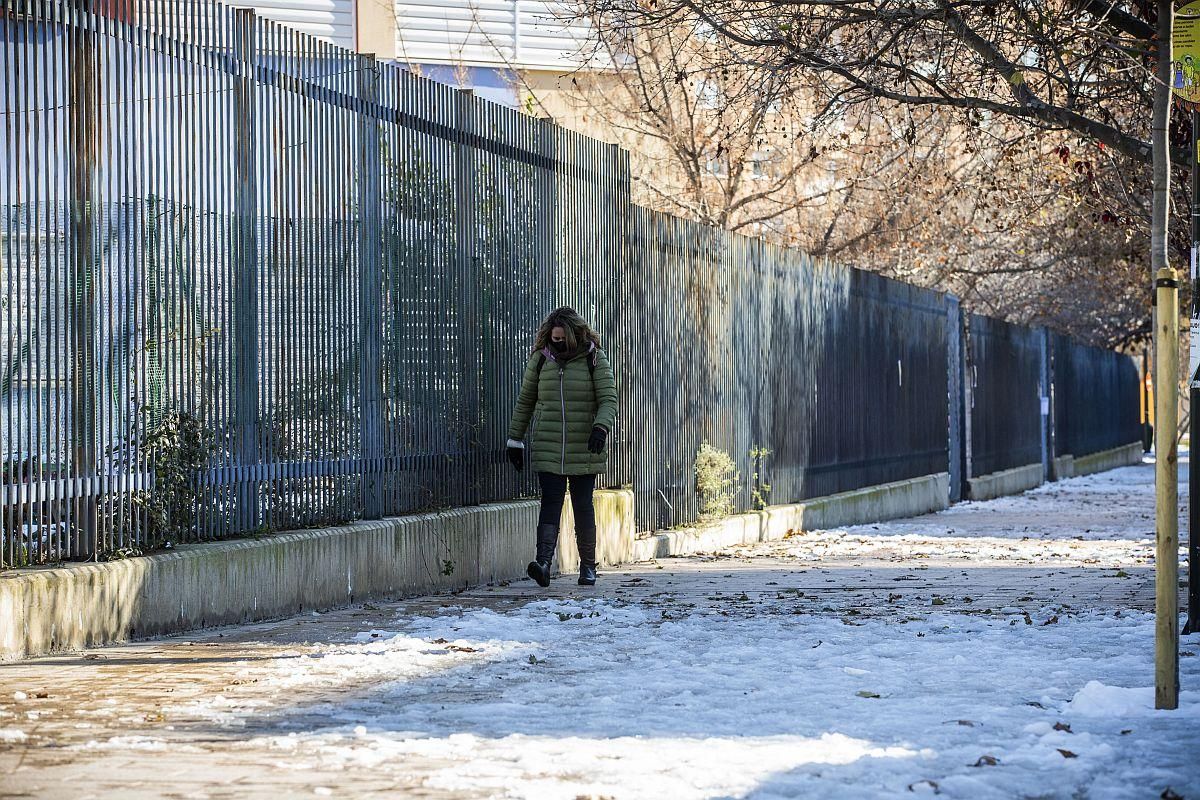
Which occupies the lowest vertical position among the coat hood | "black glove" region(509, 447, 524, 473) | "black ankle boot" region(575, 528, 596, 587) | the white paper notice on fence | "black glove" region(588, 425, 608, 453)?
"black ankle boot" region(575, 528, 596, 587)

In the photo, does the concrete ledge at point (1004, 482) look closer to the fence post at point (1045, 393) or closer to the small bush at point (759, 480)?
the fence post at point (1045, 393)

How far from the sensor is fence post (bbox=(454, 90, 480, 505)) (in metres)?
11.7

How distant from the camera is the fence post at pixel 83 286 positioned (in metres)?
8.12

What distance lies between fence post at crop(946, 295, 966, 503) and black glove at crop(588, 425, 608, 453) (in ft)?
45.5

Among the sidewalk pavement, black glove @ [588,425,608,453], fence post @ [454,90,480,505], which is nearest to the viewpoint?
the sidewalk pavement

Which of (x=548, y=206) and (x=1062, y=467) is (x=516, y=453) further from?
(x=1062, y=467)

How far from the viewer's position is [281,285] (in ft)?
32.3

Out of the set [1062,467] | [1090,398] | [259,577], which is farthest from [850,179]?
[259,577]

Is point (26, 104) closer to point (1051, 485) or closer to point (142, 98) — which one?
point (142, 98)

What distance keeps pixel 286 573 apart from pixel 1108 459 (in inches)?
1380

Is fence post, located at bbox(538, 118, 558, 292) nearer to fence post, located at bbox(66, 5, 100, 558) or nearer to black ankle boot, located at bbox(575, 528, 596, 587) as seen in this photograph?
black ankle boot, located at bbox(575, 528, 596, 587)

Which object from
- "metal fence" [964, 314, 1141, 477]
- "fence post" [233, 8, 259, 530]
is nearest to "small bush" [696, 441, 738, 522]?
"fence post" [233, 8, 259, 530]

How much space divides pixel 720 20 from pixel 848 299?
23.3 ft

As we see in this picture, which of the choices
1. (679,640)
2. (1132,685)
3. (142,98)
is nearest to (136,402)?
(142,98)
